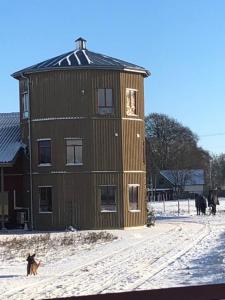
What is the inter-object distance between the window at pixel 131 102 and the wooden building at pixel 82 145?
13 centimetres

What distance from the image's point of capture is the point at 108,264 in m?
18.2

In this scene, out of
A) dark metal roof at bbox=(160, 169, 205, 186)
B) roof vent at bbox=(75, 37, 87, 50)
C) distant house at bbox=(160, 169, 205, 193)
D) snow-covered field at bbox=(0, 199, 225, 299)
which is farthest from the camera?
distant house at bbox=(160, 169, 205, 193)

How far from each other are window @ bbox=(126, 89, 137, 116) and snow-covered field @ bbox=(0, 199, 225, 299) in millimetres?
11021

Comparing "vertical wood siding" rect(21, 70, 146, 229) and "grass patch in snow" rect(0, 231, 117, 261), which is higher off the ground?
"vertical wood siding" rect(21, 70, 146, 229)

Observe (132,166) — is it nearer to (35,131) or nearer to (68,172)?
(68,172)

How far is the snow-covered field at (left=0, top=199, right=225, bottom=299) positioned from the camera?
43.4 feet

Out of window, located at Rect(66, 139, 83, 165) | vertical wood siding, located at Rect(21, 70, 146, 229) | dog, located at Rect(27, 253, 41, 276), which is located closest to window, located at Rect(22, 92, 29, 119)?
vertical wood siding, located at Rect(21, 70, 146, 229)

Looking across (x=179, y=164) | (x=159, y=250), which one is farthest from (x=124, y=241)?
(x=179, y=164)

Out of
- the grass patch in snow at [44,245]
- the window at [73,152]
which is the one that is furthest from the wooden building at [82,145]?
the grass patch in snow at [44,245]

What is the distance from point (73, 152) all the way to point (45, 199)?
334 cm

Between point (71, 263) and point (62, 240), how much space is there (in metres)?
9.07

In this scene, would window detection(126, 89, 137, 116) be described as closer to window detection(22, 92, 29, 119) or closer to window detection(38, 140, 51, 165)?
window detection(38, 140, 51, 165)

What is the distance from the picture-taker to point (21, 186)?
39688mm

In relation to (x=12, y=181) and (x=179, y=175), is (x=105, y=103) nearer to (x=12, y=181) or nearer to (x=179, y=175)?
(x=12, y=181)
